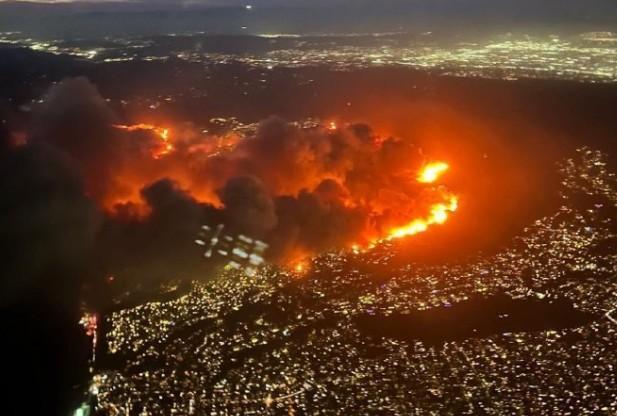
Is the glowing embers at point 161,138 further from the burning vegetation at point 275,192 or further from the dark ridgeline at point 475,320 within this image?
the dark ridgeline at point 475,320

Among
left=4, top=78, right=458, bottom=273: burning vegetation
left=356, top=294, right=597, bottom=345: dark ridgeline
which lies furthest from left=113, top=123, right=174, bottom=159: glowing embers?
left=356, top=294, right=597, bottom=345: dark ridgeline

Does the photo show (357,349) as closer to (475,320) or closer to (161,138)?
(475,320)

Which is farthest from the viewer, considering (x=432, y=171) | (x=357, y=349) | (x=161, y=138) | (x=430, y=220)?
(x=161, y=138)

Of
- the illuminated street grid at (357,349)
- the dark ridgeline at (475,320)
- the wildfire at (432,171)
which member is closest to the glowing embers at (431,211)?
the wildfire at (432,171)

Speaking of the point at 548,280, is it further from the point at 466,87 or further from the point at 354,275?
the point at 466,87

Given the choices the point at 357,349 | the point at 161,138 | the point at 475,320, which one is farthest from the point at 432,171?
the point at 357,349
